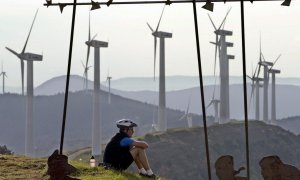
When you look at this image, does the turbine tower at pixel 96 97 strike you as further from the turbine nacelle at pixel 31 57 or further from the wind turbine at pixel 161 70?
the wind turbine at pixel 161 70

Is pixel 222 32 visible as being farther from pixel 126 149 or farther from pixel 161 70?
pixel 126 149

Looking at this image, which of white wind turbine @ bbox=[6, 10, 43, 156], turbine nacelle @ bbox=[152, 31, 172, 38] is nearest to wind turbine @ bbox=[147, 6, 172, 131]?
turbine nacelle @ bbox=[152, 31, 172, 38]

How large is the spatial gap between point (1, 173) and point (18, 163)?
8.10 feet

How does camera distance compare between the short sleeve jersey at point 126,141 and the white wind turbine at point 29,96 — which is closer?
the short sleeve jersey at point 126,141

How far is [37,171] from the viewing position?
19.6m

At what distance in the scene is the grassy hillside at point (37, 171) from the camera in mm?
15789

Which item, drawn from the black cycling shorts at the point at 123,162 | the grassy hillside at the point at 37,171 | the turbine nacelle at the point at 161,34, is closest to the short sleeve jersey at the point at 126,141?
the black cycling shorts at the point at 123,162

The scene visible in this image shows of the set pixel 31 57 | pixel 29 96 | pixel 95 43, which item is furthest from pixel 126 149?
pixel 95 43

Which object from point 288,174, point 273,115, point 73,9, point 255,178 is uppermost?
point 73,9

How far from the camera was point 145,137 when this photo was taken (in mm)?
115875

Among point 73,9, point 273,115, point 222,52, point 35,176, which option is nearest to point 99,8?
point 73,9

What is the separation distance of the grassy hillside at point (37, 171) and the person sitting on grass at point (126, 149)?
28 cm

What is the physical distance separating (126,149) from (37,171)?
477cm

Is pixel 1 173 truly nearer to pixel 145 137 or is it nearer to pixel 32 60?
pixel 32 60
